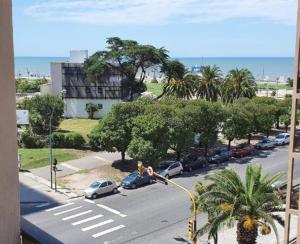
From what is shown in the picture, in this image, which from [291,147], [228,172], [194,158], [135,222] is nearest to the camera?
[291,147]

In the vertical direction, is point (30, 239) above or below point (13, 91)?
below

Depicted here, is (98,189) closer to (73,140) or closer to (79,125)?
(73,140)

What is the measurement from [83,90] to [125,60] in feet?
26.6

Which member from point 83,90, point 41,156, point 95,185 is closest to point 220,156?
point 95,185

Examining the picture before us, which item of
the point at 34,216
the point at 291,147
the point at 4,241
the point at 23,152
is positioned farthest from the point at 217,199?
the point at 23,152

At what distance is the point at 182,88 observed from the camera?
2415 inches

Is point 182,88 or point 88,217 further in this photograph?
point 182,88

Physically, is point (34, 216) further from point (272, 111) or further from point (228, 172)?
point (272, 111)

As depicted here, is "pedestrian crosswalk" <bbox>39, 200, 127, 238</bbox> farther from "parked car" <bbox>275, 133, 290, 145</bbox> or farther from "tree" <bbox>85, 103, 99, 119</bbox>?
"tree" <bbox>85, 103, 99, 119</bbox>

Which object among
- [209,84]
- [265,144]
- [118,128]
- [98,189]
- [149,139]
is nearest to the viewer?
[98,189]

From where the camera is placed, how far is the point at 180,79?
62.2 m

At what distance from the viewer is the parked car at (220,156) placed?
145ft

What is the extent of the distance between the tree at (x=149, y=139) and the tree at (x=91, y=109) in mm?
29259

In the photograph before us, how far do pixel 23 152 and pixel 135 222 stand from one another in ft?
73.4
